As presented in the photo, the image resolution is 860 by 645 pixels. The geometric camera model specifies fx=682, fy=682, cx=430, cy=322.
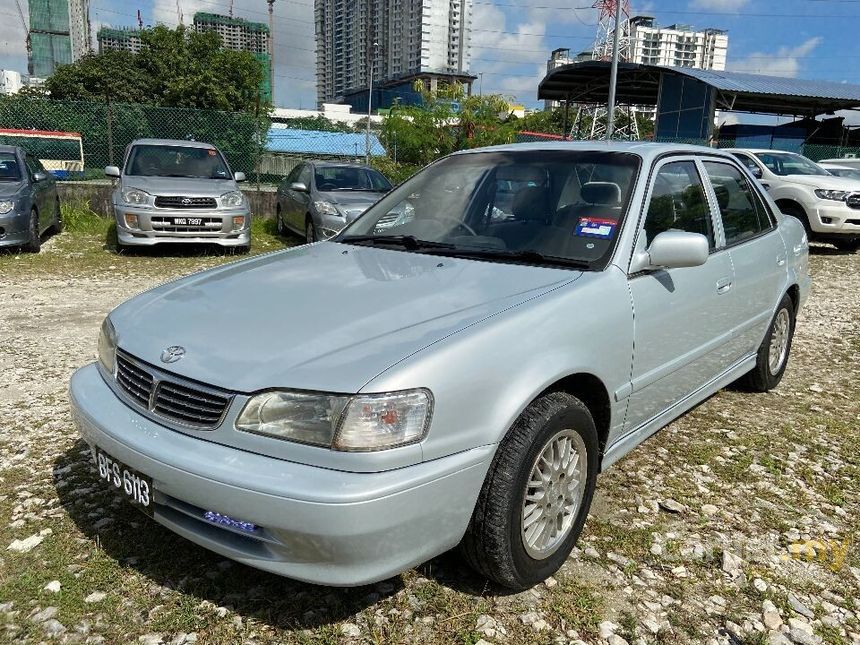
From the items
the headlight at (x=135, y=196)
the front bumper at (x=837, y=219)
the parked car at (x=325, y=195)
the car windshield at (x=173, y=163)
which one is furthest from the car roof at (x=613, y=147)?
the front bumper at (x=837, y=219)

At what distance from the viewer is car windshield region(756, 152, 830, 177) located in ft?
39.4

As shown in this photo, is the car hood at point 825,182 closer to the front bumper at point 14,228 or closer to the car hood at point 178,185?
the car hood at point 178,185

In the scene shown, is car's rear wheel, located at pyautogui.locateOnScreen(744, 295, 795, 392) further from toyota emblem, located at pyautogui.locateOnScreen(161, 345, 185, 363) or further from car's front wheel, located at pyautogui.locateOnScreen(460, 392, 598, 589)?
toyota emblem, located at pyautogui.locateOnScreen(161, 345, 185, 363)

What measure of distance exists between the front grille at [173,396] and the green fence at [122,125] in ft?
43.7

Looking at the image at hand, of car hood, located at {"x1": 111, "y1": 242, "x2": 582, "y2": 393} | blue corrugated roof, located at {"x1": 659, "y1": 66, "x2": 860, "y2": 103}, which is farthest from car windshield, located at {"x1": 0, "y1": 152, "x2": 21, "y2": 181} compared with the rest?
blue corrugated roof, located at {"x1": 659, "y1": 66, "x2": 860, "y2": 103}

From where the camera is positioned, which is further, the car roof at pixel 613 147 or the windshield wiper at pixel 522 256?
the car roof at pixel 613 147

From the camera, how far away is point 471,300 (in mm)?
2496

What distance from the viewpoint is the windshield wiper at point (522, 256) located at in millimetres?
2850

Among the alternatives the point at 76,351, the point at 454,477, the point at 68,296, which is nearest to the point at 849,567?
the point at 454,477

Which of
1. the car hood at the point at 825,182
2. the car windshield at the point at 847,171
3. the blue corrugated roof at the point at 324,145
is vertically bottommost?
the car hood at the point at 825,182

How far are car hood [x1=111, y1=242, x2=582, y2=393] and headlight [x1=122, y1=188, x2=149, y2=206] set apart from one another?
22.7 ft

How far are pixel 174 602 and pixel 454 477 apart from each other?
45.6 inches

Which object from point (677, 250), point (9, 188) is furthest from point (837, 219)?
point (9, 188)

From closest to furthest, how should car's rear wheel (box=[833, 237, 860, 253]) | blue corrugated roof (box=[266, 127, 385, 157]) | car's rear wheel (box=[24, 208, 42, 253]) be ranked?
car's rear wheel (box=[24, 208, 42, 253]) → car's rear wheel (box=[833, 237, 860, 253]) → blue corrugated roof (box=[266, 127, 385, 157])
